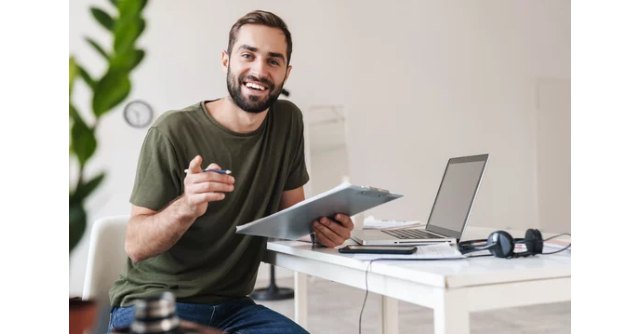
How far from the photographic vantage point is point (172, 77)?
16.0 ft

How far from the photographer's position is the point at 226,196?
1628 mm

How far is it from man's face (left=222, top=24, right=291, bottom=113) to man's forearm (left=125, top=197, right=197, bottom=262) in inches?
16.7

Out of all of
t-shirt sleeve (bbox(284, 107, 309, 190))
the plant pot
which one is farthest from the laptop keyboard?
the plant pot

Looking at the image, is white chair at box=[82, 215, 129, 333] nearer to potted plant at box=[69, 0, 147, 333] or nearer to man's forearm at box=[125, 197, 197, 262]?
man's forearm at box=[125, 197, 197, 262]

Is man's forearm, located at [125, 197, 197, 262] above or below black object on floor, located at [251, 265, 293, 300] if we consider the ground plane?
above

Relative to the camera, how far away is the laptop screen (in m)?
1.54

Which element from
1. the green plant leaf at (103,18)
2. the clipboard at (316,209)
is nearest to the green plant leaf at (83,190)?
the green plant leaf at (103,18)

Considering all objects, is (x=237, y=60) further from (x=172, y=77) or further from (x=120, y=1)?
(x=172, y=77)

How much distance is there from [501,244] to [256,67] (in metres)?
0.87

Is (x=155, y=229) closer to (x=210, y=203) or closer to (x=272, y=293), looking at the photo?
(x=210, y=203)

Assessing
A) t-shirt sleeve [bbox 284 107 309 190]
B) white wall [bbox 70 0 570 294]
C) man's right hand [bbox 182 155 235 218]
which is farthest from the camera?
white wall [bbox 70 0 570 294]

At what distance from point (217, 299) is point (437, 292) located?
75 centimetres
